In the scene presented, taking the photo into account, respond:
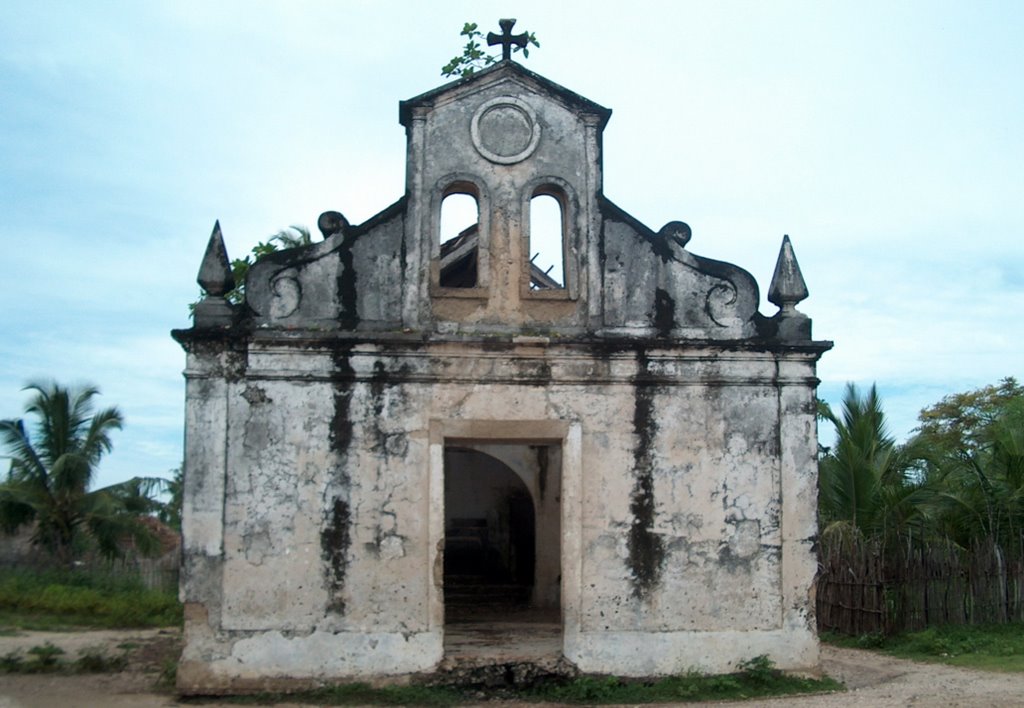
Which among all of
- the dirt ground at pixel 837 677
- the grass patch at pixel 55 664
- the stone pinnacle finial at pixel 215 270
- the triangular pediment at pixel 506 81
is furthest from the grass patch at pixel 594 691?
the triangular pediment at pixel 506 81

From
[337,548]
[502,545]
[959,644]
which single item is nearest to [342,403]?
[337,548]

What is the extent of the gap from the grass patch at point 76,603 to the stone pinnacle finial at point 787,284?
11.8m

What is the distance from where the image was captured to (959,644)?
12820 mm

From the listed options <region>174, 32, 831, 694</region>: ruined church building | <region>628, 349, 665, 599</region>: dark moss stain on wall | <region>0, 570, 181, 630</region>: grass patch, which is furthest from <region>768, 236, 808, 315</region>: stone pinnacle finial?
<region>0, 570, 181, 630</region>: grass patch

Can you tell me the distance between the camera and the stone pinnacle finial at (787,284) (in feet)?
32.7

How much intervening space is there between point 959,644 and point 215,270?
9.76m

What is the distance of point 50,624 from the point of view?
1611 centimetres

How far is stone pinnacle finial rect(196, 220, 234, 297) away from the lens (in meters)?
9.55

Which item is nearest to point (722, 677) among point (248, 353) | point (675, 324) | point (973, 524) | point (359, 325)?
point (675, 324)

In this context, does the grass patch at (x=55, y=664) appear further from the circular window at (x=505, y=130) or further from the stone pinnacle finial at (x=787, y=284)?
the stone pinnacle finial at (x=787, y=284)

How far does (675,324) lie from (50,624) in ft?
37.7

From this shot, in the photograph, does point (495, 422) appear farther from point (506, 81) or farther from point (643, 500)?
point (506, 81)

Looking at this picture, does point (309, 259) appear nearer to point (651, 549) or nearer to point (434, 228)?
point (434, 228)

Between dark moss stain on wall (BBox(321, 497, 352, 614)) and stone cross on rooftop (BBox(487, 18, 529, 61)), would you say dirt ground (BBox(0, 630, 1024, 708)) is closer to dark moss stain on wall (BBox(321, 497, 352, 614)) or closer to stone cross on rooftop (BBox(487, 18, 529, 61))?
dark moss stain on wall (BBox(321, 497, 352, 614))
